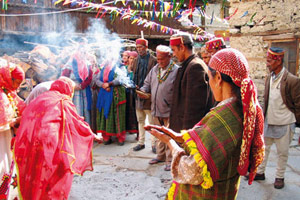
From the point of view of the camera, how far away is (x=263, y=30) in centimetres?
743

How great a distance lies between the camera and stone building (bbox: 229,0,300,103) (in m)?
7.07

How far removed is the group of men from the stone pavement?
0.22 metres

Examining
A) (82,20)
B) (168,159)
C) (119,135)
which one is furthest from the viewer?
(82,20)

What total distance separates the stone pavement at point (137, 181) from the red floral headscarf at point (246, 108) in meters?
2.41

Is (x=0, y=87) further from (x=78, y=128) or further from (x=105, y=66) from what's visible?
(x=105, y=66)

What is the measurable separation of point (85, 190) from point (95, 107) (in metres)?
2.98

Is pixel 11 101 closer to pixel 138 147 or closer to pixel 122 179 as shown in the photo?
pixel 122 179

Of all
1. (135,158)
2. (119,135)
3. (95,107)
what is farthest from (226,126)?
(95,107)

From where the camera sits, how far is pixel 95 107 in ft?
22.7

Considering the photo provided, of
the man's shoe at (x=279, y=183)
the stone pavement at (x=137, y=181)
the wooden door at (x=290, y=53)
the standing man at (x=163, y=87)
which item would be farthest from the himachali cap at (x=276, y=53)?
the wooden door at (x=290, y=53)

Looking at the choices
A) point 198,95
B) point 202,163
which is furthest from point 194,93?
point 202,163

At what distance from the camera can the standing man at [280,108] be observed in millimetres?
4055

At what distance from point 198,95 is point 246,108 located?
173cm

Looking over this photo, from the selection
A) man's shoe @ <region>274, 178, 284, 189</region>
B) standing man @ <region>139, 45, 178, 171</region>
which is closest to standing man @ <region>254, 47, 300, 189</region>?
man's shoe @ <region>274, 178, 284, 189</region>
